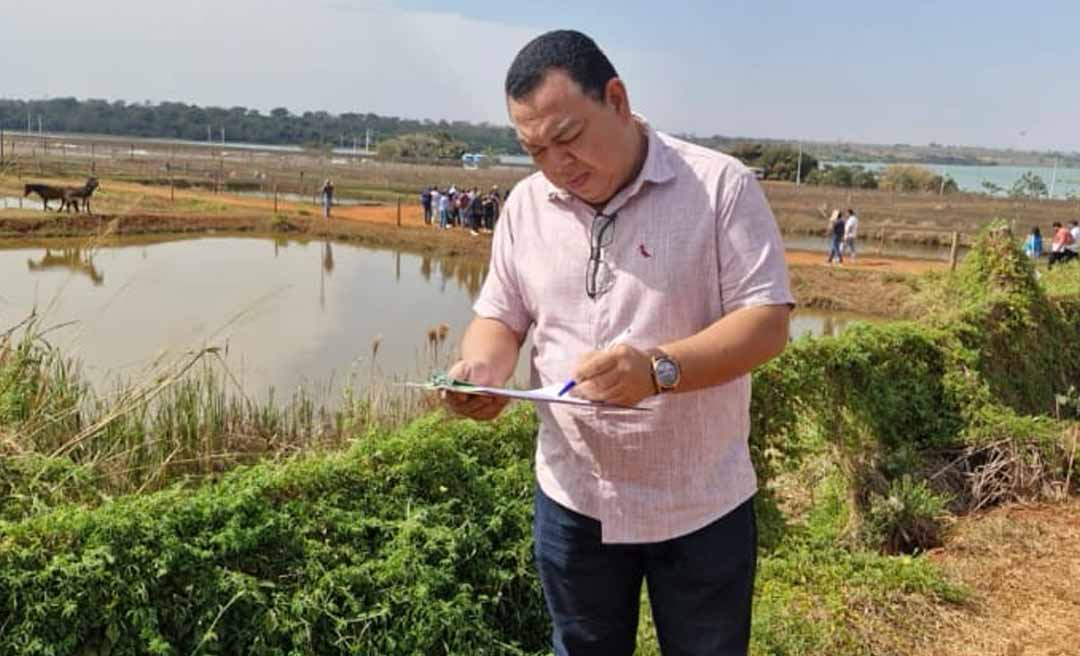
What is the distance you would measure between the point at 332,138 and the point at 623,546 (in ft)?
425

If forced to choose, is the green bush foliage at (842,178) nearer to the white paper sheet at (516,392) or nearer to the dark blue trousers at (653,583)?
the dark blue trousers at (653,583)

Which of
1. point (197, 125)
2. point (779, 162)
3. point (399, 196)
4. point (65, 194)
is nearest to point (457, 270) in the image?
point (65, 194)

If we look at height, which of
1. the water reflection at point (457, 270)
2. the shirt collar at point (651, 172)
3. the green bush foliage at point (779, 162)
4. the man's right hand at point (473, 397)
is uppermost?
the green bush foliage at point (779, 162)

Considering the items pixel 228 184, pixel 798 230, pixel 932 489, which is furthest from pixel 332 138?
pixel 932 489

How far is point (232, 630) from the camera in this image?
7.38ft

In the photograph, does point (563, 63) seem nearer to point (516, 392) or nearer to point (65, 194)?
point (516, 392)

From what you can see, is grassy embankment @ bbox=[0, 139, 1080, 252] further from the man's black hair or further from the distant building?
the man's black hair

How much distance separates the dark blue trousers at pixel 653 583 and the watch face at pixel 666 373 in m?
0.33

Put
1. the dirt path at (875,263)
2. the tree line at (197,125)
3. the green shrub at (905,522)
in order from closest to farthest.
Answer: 1. the green shrub at (905,522)
2. the dirt path at (875,263)
3. the tree line at (197,125)

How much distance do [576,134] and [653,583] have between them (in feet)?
2.48

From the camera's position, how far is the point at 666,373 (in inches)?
52.7

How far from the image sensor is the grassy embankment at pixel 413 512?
2195 mm

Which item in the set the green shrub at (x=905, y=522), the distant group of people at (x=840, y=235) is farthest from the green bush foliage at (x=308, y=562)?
the distant group of people at (x=840, y=235)

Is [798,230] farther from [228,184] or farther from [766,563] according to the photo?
[766,563]
